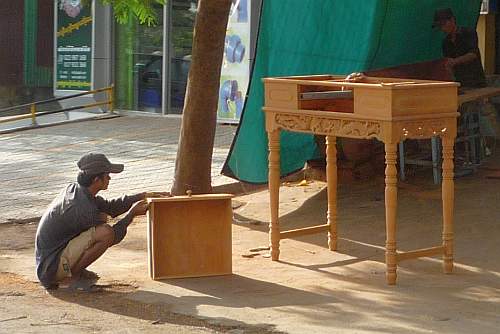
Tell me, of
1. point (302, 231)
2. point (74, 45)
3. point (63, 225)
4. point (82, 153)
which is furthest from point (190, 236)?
point (74, 45)

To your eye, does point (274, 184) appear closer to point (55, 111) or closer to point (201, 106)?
point (201, 106)

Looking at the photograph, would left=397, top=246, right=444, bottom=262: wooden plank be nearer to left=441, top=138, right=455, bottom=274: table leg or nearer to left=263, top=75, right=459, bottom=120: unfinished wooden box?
left=441, top=138, right=455, bottom=274: table leg

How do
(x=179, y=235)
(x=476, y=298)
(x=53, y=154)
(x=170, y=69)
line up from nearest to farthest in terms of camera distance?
(x=476, y=298), (x=179, y=235), (x=53, y=154), (x=170, y=69)

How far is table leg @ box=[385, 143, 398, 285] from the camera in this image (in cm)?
805

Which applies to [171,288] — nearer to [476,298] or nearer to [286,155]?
[476,298]

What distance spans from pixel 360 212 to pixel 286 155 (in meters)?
1.25

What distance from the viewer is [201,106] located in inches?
420

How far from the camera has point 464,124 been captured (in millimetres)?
12422

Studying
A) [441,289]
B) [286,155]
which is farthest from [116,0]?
[441,289]

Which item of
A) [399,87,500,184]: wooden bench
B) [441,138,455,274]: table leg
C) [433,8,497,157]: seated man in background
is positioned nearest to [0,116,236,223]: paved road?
[399,87,500,184]: wooden bench

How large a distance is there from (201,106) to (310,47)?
1434 millimetres

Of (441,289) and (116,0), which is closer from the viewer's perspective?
(441,289)

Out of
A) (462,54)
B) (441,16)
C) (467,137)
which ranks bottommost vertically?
(467,137)

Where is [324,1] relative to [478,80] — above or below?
above
